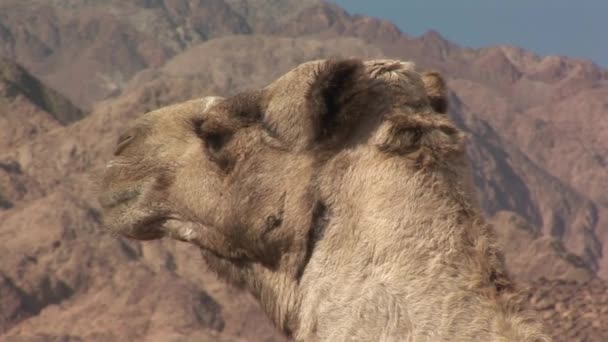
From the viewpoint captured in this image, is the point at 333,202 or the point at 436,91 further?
the point at 436,91

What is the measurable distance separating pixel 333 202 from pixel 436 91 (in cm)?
55

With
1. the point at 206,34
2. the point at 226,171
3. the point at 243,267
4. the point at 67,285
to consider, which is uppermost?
the point at 226,171

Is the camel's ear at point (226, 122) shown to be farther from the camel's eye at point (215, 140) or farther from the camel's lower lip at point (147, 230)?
the camel's lower lip at point (147, 230)

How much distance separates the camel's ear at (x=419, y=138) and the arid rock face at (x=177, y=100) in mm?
951

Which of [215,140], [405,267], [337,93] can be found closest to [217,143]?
[215,140]

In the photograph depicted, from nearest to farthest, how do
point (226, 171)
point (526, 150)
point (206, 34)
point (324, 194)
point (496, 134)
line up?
point (324, 194) < point (226, 171) < point (496, 134) < point (526, 150) < point (206, 34)

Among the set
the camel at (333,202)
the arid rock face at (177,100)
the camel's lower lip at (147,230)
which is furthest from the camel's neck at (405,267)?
the arid rock face at (177,100)

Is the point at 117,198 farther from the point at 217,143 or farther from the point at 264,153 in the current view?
the point at 264,153

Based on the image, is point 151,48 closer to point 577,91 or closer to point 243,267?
point 577,91

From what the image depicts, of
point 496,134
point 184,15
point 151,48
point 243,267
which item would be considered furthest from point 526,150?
point 243,267

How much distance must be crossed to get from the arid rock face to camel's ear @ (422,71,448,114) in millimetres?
800

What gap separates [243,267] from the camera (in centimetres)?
404

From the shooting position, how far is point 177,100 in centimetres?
2503

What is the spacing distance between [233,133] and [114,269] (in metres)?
17.2
